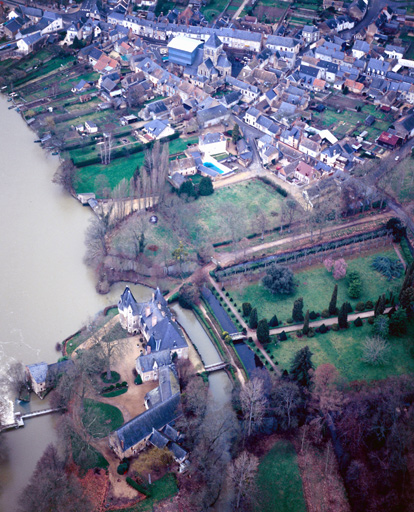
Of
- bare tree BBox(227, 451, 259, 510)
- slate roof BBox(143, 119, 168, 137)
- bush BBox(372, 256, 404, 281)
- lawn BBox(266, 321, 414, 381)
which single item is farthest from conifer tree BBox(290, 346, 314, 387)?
slate roof BBox(143, 119, 168, 137)

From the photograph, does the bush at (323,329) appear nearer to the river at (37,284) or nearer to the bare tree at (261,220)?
the river at (37,284)

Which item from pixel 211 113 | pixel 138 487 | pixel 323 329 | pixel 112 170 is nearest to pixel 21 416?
pixel 138 487

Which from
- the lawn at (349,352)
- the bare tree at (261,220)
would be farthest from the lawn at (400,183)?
the lawn at (349,352)

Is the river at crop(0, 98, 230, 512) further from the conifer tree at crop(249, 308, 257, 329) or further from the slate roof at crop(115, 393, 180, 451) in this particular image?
the slate roof at crop(115, 393, 180, 451)

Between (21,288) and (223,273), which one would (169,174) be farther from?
(21,288)

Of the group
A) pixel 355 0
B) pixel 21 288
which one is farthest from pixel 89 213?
pixel 355 0

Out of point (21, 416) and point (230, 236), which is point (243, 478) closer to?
point (21, 416)
